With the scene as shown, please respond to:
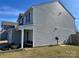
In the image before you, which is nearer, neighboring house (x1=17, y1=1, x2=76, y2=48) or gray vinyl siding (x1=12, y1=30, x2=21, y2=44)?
neighboring house (x1=17, y1=1, x2=76, y2=48)

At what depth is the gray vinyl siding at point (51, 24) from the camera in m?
24.8

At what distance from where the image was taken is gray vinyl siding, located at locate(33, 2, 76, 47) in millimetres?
24766

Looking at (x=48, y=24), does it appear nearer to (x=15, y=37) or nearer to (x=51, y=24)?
(x=51, y=24)

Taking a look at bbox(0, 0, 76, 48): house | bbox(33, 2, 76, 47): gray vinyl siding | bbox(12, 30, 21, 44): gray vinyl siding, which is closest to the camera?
bbox(0, 0, 76, 48): house

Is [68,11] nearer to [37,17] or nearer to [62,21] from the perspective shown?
[62,21]

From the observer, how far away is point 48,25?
25.9m

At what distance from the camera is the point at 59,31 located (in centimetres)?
2728

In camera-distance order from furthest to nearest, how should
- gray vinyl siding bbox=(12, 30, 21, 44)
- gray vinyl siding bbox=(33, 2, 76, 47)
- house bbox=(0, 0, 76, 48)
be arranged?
gray vinyl siding bbox=(12, 30, 21, 44) < gray vinyl siding bbox=(33, 2, 76, 47) < house bbox=(0, 0, 76, 48)

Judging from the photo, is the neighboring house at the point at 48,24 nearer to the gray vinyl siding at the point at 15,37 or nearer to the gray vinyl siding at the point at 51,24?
the gray vinyl siding at the point at 51,24

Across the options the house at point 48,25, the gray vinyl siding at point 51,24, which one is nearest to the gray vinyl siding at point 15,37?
the house at point 48,25

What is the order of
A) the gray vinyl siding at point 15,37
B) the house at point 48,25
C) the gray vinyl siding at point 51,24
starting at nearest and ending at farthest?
the house at point 48,25 → the gray vinyl siding at point 51,24 → the gray vinyl siding at point 15,37

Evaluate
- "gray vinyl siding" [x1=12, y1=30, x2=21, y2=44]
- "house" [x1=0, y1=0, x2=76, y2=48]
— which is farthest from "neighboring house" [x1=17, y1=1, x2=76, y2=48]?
"gray vinyl siding" [x1=12, y1=30, x2=21, y2=44]

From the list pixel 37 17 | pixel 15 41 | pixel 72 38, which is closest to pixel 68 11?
pixel 72 38

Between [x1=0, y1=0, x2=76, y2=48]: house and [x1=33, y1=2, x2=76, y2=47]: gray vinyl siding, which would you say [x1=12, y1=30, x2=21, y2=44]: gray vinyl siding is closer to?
[x1=0, y1=0, x2=76, y2=48]: house
